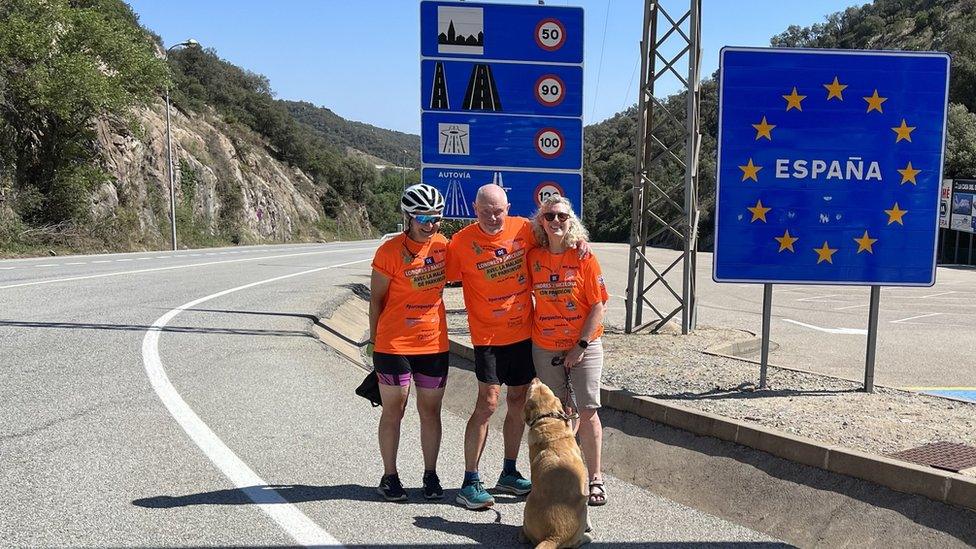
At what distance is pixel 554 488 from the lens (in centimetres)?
375

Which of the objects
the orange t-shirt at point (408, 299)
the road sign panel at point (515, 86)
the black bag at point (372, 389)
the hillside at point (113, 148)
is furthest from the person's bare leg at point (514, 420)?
the hillside at point (113, 148)

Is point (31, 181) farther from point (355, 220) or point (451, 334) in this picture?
point (355, 220)

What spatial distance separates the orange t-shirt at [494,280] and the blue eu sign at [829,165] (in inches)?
127

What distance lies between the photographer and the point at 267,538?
384 centimetres

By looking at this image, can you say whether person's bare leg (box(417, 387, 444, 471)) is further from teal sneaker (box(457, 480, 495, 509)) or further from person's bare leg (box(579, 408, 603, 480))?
person's bare leg (box(579, 408, 603, 480))

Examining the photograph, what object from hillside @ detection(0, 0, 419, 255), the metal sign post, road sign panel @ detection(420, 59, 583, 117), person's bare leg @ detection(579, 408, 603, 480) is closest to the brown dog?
person's bare leg @ detection(579, 408, 603, 480)

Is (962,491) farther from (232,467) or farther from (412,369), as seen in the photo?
(232,467)

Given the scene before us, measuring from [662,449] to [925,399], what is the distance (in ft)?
9.58

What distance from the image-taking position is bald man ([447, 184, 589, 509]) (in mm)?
4559

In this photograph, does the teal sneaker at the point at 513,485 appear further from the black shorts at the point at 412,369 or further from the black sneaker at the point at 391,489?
the black shorts at the point at 412,369

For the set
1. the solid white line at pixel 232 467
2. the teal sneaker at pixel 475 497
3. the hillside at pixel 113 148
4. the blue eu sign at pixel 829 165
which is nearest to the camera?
the solid white line at pixel 232 467

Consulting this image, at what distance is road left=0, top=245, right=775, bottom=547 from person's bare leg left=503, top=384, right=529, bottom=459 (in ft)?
1.13

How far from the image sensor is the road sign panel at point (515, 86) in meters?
11.4

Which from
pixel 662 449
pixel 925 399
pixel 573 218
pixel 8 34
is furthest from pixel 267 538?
pixel 8 34
